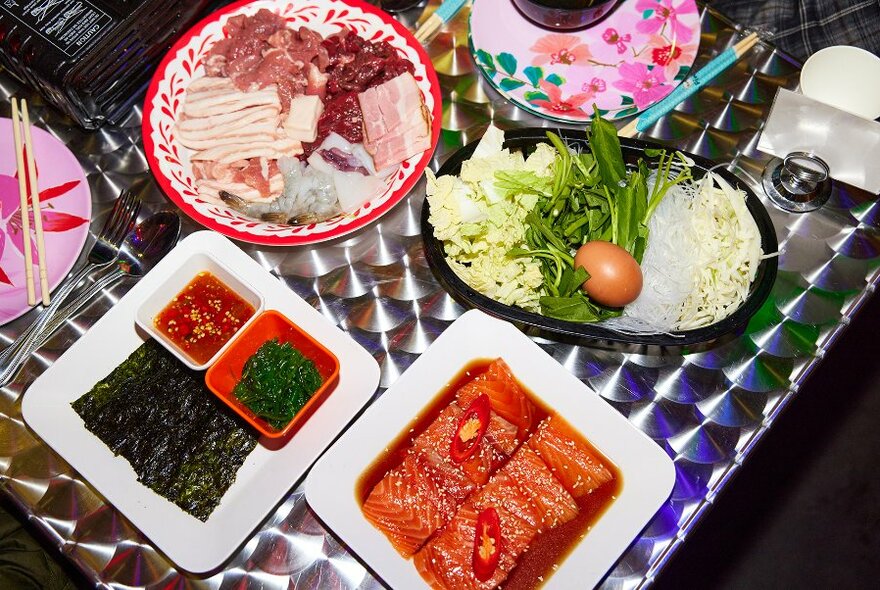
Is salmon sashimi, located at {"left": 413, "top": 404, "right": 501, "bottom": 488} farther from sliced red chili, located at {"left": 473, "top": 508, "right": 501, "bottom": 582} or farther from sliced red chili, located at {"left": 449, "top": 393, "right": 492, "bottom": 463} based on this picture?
sliced red chili, located at {"left": 473, "top": 508, "right": 501, "bottom": 582}

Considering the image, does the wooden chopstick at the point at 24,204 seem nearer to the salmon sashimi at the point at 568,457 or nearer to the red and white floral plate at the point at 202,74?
the red and white floral plate at the point at 202,74

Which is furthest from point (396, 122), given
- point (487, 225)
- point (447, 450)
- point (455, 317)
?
point (447, 450)

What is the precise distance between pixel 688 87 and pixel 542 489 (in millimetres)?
1620

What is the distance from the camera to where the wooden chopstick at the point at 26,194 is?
7.68ft

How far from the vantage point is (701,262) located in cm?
234

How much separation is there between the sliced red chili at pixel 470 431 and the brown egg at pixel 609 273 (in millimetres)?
535

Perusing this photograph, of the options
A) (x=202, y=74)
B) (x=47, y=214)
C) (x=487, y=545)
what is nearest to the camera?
(x=487, y=545)

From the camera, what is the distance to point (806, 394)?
11.6 feet

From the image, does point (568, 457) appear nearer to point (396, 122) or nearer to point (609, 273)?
point (609, 273)

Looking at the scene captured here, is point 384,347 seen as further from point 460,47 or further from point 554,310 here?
point 460,47

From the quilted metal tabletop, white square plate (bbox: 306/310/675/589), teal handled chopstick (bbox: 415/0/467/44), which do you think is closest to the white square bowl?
the quilted metal tabletop

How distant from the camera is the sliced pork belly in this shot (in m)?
2.42

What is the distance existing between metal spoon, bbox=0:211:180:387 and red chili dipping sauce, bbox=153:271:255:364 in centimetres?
22

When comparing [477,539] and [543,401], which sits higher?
[543,401]
